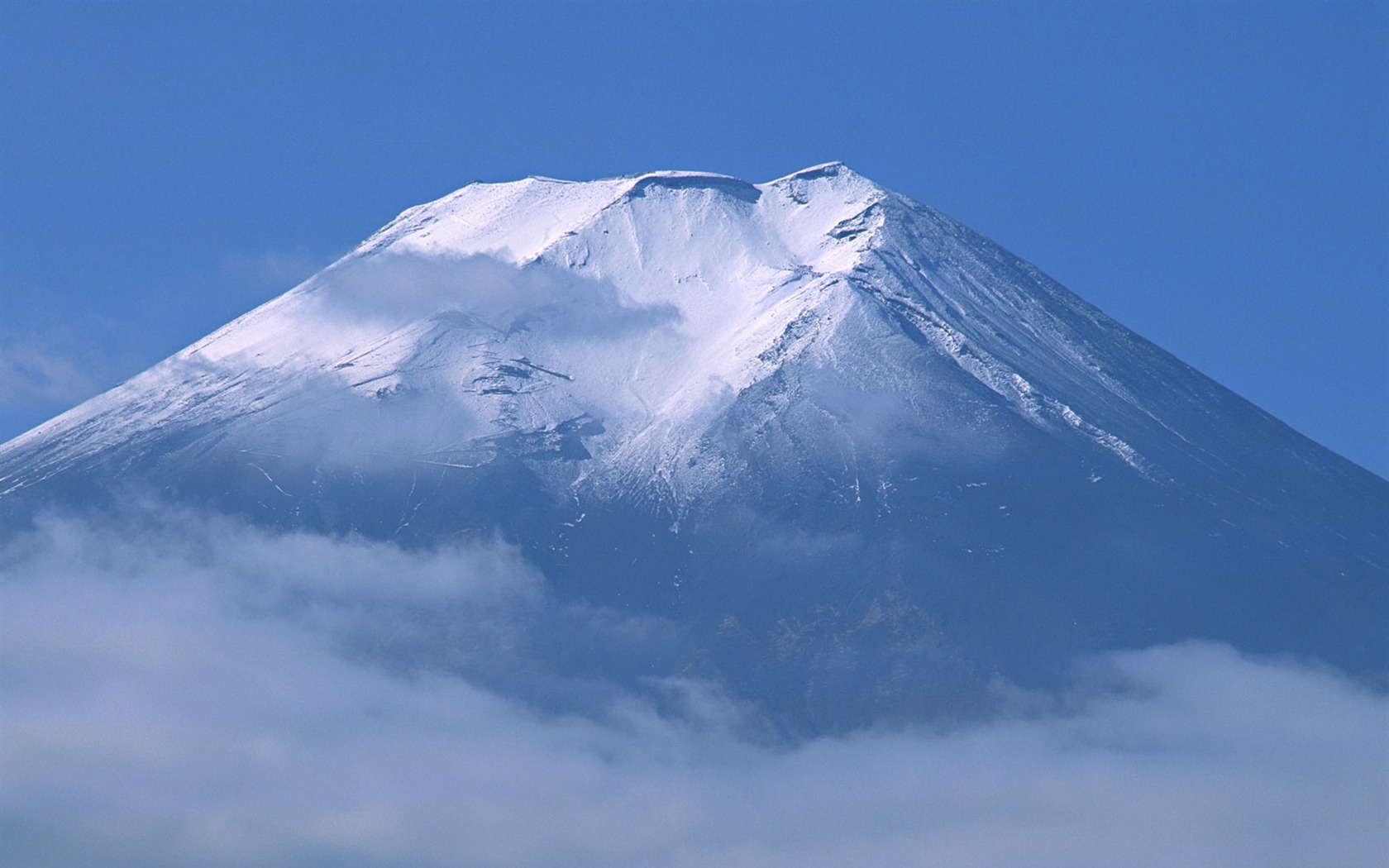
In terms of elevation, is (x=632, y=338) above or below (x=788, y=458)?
above

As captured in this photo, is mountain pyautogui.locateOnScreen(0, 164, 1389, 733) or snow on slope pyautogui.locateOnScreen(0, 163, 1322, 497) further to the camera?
snow on slope pyautogui.locateOnScreen(0, 163, 1322, 497)

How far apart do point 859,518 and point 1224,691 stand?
68.1 ft

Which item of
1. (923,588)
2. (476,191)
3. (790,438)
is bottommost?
(923,588)

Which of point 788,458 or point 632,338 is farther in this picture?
point 632,338

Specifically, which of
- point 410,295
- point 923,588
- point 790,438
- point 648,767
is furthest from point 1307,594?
point 410,295

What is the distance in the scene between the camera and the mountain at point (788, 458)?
385 feet

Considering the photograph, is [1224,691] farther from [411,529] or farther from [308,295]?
[308,295]

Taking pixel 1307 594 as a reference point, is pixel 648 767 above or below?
below

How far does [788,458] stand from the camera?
12412 cm

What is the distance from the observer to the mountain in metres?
118

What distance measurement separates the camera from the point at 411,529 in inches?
4892

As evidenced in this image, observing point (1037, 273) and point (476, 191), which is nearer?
point (1037, 273)

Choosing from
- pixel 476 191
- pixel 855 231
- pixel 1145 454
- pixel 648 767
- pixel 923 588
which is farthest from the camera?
pixel 476 191

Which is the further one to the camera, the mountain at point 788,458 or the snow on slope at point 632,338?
the snow on slope at point 632,338
